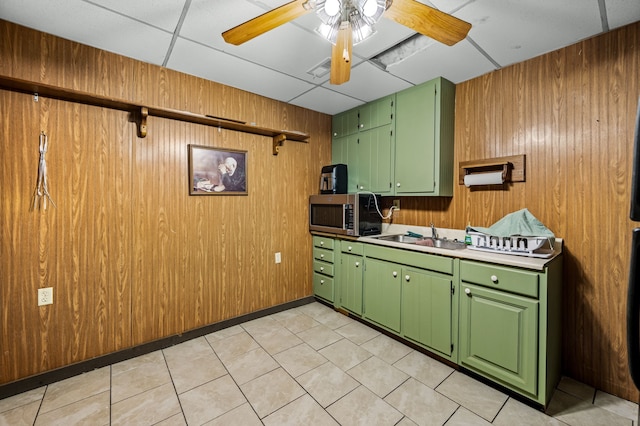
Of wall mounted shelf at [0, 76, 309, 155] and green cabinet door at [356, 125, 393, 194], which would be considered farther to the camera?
green cabinet door at [356, 125, 393, 194]

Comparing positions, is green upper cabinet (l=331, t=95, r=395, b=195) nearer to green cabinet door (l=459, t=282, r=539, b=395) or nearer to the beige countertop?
the beige countertop

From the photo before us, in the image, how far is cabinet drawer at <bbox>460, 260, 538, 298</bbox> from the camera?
174cm

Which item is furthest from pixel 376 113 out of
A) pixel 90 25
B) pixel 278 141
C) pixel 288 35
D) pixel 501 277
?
pixel 90 25

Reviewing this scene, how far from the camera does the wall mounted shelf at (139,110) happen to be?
1.84 m

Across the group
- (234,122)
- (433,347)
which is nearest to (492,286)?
(433,347)

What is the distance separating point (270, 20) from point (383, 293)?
2.23m

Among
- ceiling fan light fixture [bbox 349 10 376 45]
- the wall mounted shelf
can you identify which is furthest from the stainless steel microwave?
ceiling fan light fixture [bbox 349 10 376 45]

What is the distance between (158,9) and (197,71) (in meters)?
0.80

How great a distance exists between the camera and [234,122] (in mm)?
2668

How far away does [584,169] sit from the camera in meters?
2.01

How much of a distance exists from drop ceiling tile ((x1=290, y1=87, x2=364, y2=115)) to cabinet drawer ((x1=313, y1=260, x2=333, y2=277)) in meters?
1.80

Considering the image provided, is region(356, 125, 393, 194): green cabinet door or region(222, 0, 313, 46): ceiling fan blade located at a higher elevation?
region(222, 0, 313, 46): ceiling fan blade

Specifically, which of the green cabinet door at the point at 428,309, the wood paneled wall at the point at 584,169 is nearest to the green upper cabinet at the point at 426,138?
the wood paneled wall at the point at 584,169

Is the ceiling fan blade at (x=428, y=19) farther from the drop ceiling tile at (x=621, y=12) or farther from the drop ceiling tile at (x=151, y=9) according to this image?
the drop ceiling tile at (x=151, y=9)
